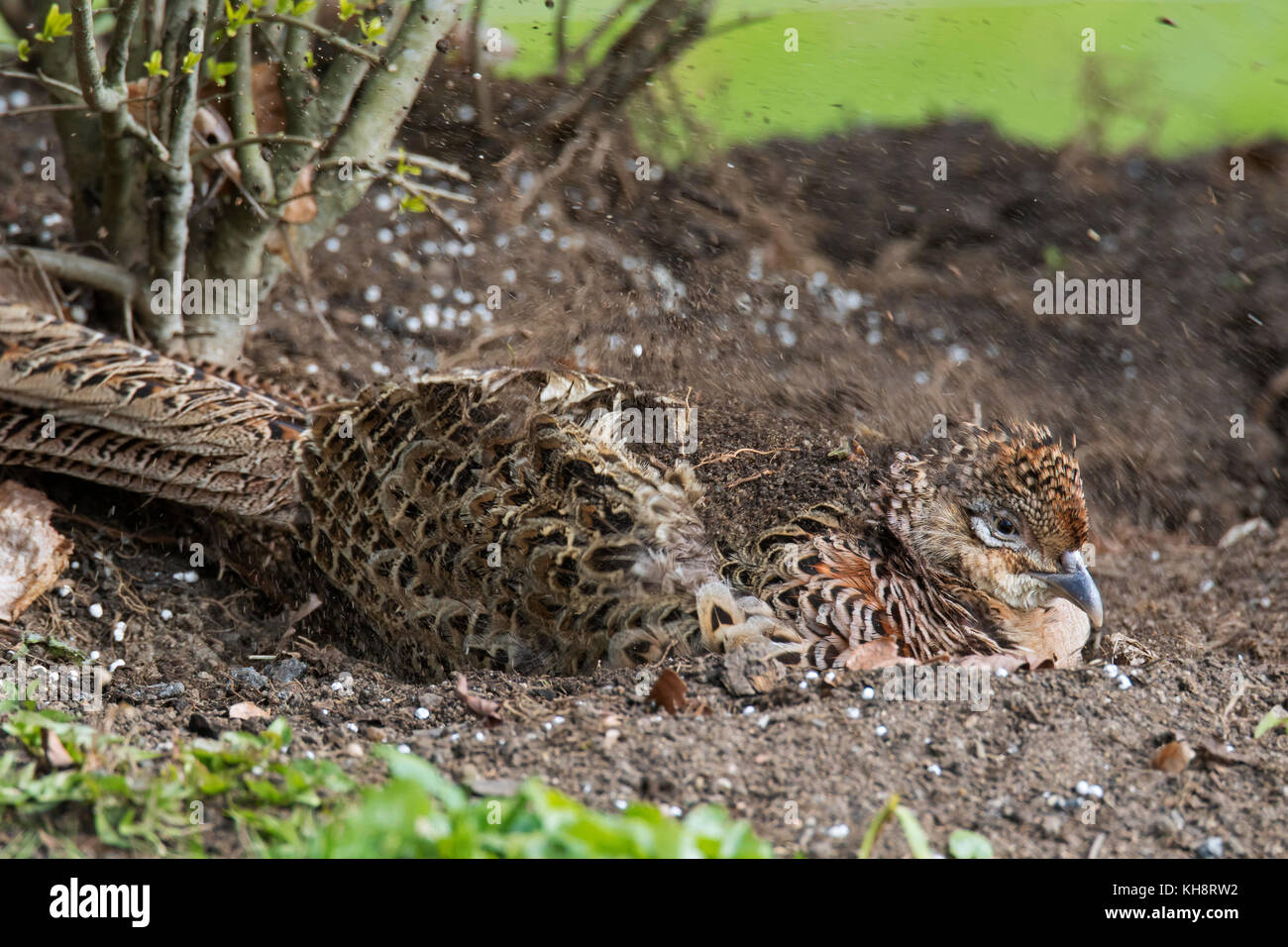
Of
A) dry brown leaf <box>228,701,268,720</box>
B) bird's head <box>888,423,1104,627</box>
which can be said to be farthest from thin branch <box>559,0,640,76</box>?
dry brown leaf <box>228,701,268,720</box>

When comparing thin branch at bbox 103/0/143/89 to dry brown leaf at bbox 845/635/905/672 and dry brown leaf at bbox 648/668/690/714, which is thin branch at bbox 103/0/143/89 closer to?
dry brown leaf at bbox 648/668/690/714

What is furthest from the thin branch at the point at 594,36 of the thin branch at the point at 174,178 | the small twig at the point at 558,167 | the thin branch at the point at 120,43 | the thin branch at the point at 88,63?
the thin branch at the point at 88,63

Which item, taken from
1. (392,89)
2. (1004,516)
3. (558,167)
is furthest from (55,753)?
(558,167)

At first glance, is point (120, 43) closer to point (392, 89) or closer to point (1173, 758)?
point (392, 89)

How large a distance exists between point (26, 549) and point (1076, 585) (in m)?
3.69

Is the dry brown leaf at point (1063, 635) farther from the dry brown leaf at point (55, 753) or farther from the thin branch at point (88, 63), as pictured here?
the thin branch at point (88, 63)

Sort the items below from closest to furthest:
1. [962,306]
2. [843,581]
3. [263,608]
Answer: [843,581]
[263,608]
[962,306]

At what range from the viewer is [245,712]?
318 cm

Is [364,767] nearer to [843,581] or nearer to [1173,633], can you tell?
[843,581]

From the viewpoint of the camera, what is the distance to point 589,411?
370 centimetres

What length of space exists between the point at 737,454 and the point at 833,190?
11.7 feet

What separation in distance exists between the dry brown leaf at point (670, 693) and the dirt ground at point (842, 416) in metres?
0.04

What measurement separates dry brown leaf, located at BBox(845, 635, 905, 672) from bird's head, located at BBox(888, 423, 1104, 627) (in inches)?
22.8

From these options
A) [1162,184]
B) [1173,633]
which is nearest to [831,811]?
[1173,633]
